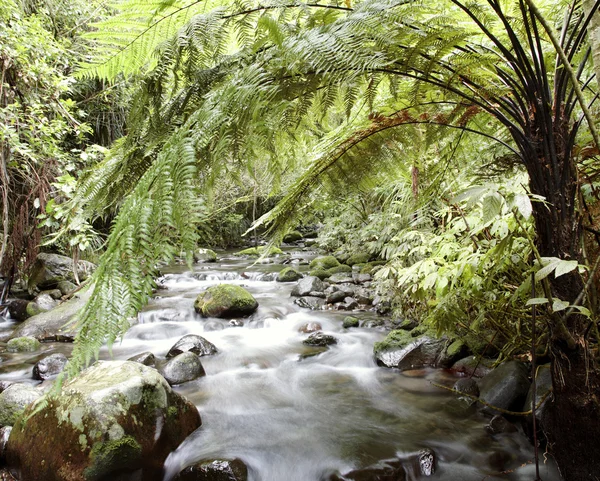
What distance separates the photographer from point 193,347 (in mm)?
4699

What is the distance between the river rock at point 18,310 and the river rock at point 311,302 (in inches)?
180

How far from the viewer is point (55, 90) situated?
4.80 metres

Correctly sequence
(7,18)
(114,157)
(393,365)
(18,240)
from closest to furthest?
(114,157) < (393,365) < (7,18) < (18,240)

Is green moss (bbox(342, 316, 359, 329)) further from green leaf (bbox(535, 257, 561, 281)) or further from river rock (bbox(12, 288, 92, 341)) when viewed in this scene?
green leaf (bbox(535, 257, 561, 281))

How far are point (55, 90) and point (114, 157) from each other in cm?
478

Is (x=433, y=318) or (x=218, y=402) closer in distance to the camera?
(x=433, y=318)

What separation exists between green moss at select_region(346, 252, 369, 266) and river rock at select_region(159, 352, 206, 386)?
5938 millimetres

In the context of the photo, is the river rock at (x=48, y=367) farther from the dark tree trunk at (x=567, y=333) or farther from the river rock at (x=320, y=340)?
the dark tree trunk at (x=567, y=333)

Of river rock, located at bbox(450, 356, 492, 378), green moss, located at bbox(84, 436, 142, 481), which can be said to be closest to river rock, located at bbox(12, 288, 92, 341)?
green moss, located at bbox(84, 436, 142, 481)

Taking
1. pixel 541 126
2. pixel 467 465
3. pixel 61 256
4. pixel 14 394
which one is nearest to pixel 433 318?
pixel 467 465

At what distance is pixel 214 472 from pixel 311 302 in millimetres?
4421

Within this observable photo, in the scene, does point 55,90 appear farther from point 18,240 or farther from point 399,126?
point 399,126

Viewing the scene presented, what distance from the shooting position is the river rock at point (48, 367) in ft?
13.1

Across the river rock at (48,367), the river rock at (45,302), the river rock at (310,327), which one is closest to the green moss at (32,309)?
the river rock at (45,302)
